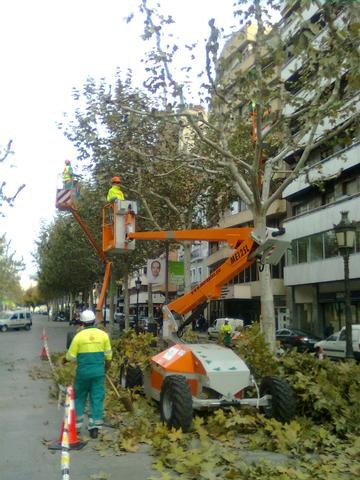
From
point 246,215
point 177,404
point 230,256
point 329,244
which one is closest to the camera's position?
point 177,404

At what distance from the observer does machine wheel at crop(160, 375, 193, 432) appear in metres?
8.23

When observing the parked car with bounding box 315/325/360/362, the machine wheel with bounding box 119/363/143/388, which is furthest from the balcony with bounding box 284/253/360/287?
the machine wheel with bounding box 119/363/143/388

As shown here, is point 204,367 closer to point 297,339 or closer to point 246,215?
point 297,339

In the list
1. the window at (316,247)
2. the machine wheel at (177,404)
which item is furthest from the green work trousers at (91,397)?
the window at (316,247)

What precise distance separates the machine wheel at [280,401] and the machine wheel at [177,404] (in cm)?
126

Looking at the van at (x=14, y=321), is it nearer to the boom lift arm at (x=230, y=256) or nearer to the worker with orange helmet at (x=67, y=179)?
the worker with orange helmet at (x=67, y=179)

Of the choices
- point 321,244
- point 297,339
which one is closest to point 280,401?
point 297,339

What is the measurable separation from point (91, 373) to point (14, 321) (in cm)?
4606

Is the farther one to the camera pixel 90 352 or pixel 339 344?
pixel 339 344

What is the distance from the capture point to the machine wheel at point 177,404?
Result: 8227 millimetres

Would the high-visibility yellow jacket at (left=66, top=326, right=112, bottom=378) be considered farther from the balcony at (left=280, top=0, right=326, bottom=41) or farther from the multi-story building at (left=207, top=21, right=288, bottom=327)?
the multi-story building at (left=207, top=21, right=288, bottom=327)

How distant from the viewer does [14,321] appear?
5203cm

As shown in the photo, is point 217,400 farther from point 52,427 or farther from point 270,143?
point 270,143

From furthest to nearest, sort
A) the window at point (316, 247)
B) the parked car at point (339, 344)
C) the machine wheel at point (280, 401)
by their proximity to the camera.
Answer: the window at point (316, 247) < the parked car at point (339, 344) < the machine wheel at point (280, 401)
